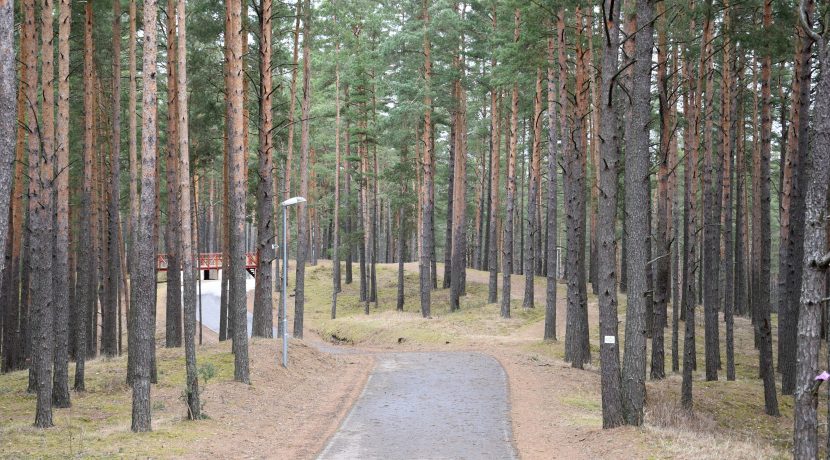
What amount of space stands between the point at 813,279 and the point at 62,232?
13333 mm

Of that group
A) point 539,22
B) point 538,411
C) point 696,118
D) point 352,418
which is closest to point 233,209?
point 352,418

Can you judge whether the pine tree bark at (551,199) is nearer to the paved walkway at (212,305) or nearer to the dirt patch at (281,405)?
the dirt patch at (281,405)

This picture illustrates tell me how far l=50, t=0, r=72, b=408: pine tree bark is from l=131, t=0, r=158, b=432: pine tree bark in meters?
2.78

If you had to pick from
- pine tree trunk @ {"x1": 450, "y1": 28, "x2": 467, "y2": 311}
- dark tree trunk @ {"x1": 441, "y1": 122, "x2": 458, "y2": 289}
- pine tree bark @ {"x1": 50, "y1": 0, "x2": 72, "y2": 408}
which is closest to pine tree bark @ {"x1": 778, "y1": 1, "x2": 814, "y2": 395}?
pine tree bark @ {"x1": 50, "y1": 0, "x2": 72, "y2": 408}

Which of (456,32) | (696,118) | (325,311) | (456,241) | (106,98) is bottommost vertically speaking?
→ (325,311)

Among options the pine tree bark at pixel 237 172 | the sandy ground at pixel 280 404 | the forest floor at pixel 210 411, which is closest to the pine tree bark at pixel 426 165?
the sandy ground at pixel 280 404

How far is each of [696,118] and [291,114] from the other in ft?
44.4

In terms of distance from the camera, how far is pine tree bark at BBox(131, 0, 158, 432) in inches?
444

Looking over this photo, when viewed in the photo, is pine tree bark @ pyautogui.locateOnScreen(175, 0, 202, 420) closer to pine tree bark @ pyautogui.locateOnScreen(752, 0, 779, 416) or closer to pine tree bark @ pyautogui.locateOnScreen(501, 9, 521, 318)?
pine tree bark @ pyautogui.locateOnScreen(752, 0, 779, 416)

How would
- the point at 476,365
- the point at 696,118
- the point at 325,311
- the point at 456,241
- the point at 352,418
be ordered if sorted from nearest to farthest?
the point at 352,418
the point at 696,118
the point at 476,365
the point at 456,241
the point at 325,311

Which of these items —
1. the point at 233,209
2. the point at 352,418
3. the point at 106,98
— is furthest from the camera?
the point at 106,98

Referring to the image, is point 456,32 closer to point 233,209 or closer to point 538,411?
point 233,209

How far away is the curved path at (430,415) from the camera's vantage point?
10.8 m

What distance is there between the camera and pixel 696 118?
18.3 meters
